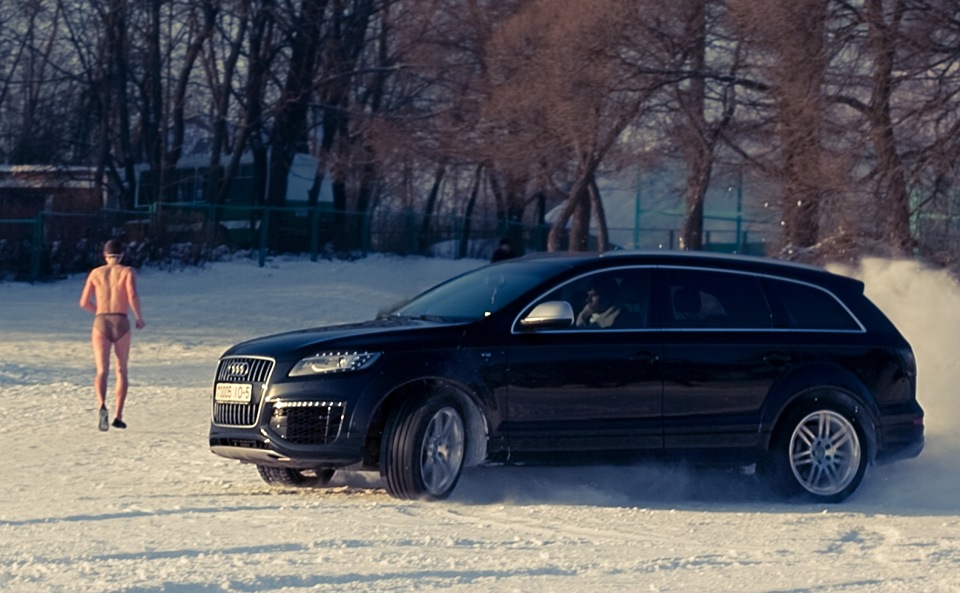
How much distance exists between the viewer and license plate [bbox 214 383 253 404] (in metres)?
8.68

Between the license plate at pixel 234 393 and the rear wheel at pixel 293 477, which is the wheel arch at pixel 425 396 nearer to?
the license plate at pixel 234 393

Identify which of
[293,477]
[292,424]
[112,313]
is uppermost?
[112,313]

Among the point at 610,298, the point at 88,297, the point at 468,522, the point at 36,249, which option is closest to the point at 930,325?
the point at 610,298

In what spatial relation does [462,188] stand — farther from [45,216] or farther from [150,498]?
[150,498]

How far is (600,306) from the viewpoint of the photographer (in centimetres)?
909

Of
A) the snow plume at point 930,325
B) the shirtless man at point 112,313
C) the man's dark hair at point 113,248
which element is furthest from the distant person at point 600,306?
the man's dark hair at point 113,248

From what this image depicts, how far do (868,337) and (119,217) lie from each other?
25072 millimetres

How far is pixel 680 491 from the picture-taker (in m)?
9.66

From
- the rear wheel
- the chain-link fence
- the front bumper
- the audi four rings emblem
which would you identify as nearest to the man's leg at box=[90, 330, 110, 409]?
the rear wheel

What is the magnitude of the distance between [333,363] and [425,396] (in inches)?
22.7

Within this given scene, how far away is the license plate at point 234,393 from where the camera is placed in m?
8.68

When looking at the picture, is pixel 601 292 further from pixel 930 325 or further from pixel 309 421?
pixel 930 325

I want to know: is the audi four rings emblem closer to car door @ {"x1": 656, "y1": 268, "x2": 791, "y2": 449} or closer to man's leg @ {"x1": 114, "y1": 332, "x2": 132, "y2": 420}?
car door @ {"x1": 656, "y1": 268, "x2": 791, "y2": 449}

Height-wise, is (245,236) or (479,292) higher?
(245,236)
